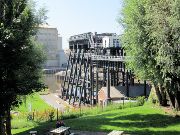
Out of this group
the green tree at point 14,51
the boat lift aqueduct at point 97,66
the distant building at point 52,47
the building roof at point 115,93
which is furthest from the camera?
the distant building at point 52,47

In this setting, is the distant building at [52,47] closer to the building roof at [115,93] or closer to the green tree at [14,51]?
the building roof at [115,93]

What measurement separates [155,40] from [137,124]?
5.81 m

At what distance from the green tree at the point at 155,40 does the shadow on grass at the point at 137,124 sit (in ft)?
8.02

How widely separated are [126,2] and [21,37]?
11.7 metres

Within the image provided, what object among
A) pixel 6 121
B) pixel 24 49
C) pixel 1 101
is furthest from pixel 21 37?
pixel 6 121

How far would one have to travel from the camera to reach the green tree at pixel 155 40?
22.5m

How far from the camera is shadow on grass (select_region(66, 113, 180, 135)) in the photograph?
22.4 meters

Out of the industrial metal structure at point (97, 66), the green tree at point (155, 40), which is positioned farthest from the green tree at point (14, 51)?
the industrial metal structure at point (97, 66)

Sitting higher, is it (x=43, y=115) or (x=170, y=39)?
(x=170, y=39)

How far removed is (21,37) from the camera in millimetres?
22156

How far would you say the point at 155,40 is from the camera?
24.4 meters

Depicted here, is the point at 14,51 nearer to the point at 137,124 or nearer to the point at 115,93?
the point at 137,124

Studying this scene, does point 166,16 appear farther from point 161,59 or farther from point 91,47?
point 91,47

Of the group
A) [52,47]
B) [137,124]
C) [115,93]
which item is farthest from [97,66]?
[52,47]
